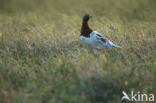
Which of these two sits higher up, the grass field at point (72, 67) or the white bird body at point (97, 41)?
the white bird body at point (97, 41)

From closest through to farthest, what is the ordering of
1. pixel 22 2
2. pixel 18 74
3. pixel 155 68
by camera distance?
pixel 155 68 → pixel 18 74 → pixel 22 2

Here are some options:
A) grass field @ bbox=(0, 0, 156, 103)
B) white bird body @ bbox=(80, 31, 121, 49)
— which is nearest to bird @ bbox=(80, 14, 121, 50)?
white bird body @ bbox=(80, 31, 121, 49)

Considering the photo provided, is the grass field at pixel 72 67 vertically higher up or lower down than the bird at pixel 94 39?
lower down

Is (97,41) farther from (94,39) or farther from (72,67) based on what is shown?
(72,67)

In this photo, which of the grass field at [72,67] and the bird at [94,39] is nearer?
the grass field at [72,67]

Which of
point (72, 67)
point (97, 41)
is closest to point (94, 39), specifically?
point (97, 41)

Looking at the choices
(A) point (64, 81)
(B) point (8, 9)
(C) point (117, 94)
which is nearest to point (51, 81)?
(A) point (64, 81)

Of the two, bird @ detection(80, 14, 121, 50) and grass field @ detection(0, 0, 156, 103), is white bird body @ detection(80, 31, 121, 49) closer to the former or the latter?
bird @ detection(80, 14, 121, 50)

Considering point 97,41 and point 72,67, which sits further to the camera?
point 97,41

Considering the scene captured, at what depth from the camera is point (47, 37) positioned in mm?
6465

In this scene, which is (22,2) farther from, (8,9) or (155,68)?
(155,68)

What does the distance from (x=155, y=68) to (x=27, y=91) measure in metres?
2.10

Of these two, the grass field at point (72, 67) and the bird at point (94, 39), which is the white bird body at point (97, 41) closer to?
the bird at point (94, 39)

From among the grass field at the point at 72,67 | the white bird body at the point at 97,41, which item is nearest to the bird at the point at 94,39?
the white bird body at the point at 97,41
